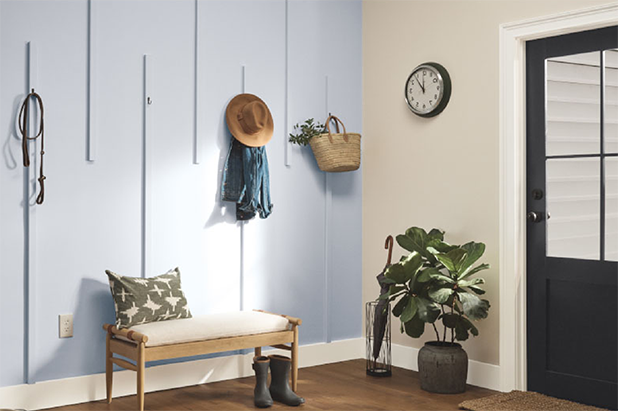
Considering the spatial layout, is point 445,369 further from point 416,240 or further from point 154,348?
point 154,348

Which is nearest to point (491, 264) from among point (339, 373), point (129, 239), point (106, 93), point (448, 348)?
point (448, 348)

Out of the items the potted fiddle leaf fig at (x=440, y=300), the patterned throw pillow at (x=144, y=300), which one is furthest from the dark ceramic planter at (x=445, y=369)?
the patterned throw pillow at (x=144, y=300)

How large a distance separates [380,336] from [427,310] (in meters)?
0.57

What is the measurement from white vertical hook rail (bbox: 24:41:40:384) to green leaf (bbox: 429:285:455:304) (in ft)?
6.81

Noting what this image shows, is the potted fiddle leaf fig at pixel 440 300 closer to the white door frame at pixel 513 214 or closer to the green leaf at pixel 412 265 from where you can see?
the green leaf at pixel 412 265

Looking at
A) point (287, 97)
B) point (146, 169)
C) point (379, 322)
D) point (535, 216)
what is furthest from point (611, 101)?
point (146, 169)

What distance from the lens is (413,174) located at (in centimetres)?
448

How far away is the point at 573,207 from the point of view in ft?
12.1

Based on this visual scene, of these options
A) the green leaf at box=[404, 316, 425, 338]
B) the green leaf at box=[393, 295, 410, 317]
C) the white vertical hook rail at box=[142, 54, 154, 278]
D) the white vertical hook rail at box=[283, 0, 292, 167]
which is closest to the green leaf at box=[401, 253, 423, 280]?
the green leaf at box=[393, 295, 410, 317]

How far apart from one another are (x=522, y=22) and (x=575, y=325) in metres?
1.68

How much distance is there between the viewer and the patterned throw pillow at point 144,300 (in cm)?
353

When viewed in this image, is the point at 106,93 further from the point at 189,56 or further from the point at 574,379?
the point at 574,379

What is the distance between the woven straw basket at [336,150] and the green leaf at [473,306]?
1170mm

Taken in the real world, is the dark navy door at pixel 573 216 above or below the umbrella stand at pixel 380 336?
above
